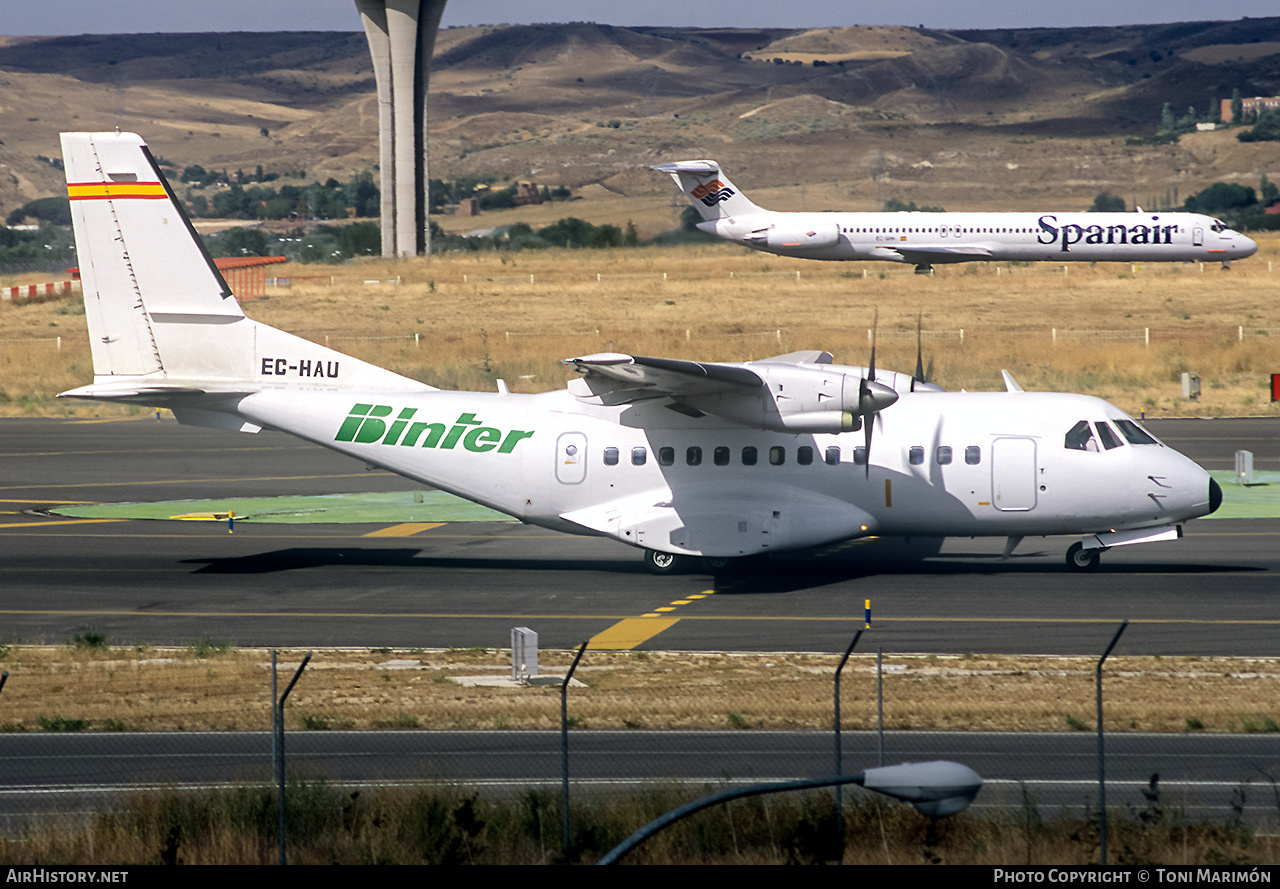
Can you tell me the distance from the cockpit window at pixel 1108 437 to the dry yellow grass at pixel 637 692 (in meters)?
6.23

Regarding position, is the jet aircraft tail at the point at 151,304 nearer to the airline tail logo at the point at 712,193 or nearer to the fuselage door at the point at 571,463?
the fuselage door at the point at 571,463

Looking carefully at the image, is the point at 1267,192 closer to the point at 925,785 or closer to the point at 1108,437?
the point at 1108,437

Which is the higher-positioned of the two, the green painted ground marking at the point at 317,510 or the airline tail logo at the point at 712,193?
the airline tail logo at the point at 712,193

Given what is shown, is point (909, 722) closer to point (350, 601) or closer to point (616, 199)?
point (350, 601)

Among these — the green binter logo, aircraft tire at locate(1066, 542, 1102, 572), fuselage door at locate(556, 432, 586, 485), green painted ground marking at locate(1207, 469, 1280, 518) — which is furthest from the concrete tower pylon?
aircraft tire at locate(1066, 542, 1102, 572)

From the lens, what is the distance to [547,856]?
12406 millimetres

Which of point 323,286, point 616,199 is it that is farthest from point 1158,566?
point 616,199

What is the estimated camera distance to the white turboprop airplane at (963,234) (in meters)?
82.8

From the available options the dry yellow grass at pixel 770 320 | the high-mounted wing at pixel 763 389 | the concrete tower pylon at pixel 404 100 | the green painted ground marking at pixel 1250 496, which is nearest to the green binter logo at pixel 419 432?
the high-mounted wing at pixel 763 389

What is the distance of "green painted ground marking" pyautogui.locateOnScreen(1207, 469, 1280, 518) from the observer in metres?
32.0

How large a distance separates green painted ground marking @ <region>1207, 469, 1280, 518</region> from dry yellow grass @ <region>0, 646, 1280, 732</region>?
1330 cm

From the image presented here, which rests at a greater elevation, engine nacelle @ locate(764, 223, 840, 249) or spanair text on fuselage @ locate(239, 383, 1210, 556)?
engine nacelle @ locate(764, 223, 840, 249)

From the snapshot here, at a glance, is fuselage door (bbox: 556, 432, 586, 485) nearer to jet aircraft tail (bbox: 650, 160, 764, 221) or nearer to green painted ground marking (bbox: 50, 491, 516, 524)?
green painted ground marking (bbox: 50, 491, 516, 524)

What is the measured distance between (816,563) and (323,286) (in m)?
69.7
